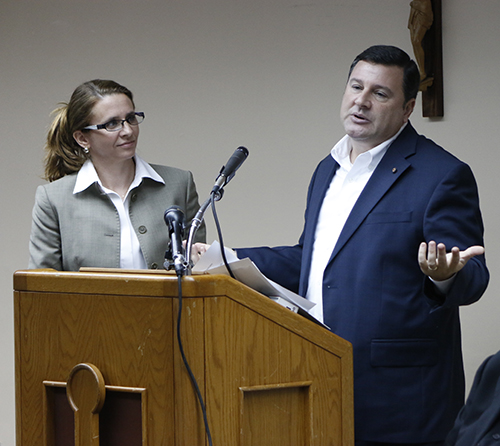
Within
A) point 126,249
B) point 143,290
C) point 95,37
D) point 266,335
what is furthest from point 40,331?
point 95,37

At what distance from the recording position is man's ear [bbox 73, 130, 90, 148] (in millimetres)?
2287

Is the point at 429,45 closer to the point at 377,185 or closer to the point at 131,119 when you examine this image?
the point at 377,185

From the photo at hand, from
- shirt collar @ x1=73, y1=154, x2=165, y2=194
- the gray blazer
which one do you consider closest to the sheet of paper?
the gray blazer

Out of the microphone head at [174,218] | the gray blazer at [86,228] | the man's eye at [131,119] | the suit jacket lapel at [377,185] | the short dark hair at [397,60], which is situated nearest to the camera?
the microphone head at [174,218]

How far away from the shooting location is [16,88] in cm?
382

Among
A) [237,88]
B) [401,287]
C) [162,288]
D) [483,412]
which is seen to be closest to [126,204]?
[401,287]

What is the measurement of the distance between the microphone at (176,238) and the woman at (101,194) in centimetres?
80

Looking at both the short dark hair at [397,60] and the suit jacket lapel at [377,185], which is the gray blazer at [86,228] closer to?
the suit jacket lapel at [377,185]

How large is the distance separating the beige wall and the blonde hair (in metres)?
1.24

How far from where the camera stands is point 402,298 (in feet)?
6.00

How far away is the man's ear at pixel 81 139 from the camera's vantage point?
2287 millimetres

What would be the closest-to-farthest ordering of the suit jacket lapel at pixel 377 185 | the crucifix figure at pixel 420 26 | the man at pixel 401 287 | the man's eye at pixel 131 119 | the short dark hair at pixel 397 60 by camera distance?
Result: the man at pixel 401 287
the suit jacket lapel at pixel 377 185
the short dark hair at pixel 397 60
the man's eye at pixel 131 119
the crucifix figure at pixel 420 26

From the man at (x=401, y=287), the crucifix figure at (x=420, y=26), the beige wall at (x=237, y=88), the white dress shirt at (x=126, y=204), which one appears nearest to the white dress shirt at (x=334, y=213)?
the man at (x=401, y=287)

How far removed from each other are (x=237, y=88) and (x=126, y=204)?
4.90 ft
